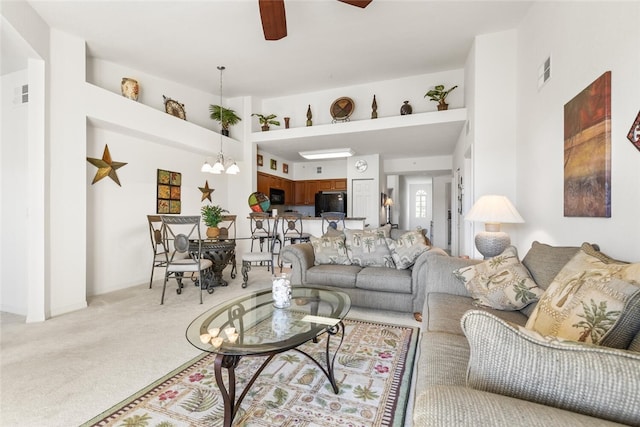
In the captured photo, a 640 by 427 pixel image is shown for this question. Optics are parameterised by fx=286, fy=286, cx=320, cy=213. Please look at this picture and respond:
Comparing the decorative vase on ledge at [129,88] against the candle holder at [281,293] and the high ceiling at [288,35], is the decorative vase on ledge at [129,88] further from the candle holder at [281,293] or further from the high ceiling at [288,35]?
the candle holder at [281,293]

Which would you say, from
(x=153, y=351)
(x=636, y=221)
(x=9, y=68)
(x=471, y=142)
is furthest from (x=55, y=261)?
(x=471, y=142)

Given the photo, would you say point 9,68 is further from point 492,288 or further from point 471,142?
point 471,142

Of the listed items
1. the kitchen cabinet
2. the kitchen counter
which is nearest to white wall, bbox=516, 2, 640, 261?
the kitchen counter

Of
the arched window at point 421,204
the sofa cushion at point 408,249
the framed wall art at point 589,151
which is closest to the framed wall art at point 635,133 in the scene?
the framed wall art at point 589,151

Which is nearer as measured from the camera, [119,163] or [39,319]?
[39,319]

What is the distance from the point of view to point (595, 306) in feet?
2.94

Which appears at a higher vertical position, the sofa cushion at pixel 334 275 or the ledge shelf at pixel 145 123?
the ledge shelf at pixel 145 123

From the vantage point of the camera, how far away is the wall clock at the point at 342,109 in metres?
5.12

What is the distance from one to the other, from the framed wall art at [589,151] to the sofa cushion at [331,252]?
1.98 m

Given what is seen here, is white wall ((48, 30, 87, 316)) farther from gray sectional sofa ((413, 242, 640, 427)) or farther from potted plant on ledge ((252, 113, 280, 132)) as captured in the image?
gray sectional sofa ((413, 242, 640, 427))

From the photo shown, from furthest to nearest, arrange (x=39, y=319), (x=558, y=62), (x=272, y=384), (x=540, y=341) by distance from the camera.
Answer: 1. (x=39, y=319)
2. (x=558, y=62)
3. (x=272, y=384)
4. (x=540, y=341)

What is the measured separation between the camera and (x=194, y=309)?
3.06m

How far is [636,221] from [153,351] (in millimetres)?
3028

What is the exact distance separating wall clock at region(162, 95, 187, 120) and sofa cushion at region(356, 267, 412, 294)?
3.88 m
